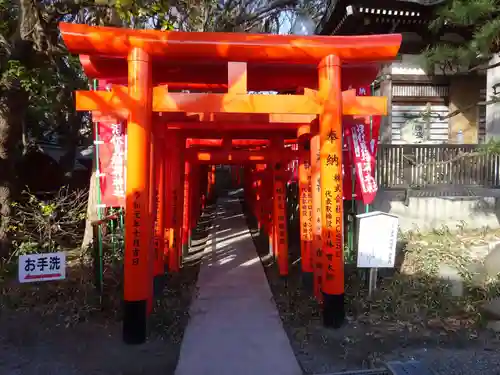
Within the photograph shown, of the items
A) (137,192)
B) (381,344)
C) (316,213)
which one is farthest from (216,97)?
(381,344)

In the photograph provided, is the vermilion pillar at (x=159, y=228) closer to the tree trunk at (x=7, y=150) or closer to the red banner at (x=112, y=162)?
the red banner at (x=112, y=162)

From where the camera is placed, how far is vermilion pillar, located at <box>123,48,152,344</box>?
468cm

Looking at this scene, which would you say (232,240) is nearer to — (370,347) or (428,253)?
(428,253)

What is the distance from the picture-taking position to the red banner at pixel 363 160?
23.1ft

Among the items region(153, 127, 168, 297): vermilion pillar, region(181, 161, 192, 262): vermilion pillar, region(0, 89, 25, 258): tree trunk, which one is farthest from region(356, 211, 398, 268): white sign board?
region(0, 89, 25, 258): tree trunk

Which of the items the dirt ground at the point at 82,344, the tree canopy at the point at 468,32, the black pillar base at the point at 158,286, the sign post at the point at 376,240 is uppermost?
the tree canopy at the point at 468,32

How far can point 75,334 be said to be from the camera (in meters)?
5.01

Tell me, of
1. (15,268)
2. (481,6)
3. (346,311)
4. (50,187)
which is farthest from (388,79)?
(50,187)

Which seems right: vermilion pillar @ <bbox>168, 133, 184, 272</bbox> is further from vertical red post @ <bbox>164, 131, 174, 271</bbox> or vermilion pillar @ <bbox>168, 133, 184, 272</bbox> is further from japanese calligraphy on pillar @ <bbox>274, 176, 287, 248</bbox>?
japanese calligraphy on pillar @ <bbox>274, 176, 287, 248</bbox>

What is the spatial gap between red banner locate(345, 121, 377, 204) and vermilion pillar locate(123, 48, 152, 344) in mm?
3772

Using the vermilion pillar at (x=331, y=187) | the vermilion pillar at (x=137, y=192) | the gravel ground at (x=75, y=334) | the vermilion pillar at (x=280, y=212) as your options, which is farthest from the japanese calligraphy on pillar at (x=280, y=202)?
the vermilion pillar at (x=137, y=192)

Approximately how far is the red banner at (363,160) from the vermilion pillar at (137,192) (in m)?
3.77

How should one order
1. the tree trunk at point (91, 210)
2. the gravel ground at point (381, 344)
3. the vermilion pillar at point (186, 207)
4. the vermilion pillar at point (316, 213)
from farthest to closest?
the vermilion pillar at point (186, 207)
the tree trunk at point (91, 210)
the vermilion pillar at point (316, 213)
the gravel ground at point (381, 344)

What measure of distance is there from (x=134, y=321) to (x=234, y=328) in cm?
127
